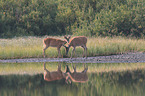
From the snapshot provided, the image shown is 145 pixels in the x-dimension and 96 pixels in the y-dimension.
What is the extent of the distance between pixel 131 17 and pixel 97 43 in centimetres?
1114

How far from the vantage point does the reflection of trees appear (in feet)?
30.9

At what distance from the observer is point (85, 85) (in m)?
10.7

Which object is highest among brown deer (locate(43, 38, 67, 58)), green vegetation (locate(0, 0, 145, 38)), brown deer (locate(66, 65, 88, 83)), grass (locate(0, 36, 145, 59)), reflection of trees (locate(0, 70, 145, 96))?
green vegetation (locate(0, 0, 145, 38))

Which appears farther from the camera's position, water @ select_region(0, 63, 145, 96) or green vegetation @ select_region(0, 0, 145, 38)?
green vegetation @ select_region(0, 0, 145, 38)

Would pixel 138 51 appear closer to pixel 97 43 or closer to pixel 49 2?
pixel 97 43

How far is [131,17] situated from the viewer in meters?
32.5

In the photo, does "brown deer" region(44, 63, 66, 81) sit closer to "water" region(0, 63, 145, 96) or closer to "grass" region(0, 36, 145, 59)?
"water" region(0, 63, 145, 96)

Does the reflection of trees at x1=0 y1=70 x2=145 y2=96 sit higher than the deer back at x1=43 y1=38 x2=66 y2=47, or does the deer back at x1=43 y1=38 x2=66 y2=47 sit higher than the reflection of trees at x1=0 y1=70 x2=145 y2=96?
the deer back at x1=43 y1=38 x2=66 y2=47

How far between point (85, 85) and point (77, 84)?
33 cm

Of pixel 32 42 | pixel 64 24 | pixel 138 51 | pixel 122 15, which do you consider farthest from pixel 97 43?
pixel 64 24

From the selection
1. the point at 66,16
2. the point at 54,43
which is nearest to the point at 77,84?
the point at 54,43

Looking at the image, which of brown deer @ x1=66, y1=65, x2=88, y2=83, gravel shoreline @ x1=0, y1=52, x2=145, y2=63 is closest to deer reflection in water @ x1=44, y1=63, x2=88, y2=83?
brown deer @ x1=66, y1=65, x2=88, y2=83

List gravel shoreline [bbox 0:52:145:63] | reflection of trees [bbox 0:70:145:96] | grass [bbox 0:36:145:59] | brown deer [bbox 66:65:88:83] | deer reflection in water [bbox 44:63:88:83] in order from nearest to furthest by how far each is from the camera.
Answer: reflection of trees [bbox 0:70:145:96], brown deer [bbox 66:65:88:83], deer reflection in water [bbox 44:63:88:83], gravel shoreline [bbox 0:52:145:63], grass [bbox 0:36:145:59]

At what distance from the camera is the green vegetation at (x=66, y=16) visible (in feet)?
107
